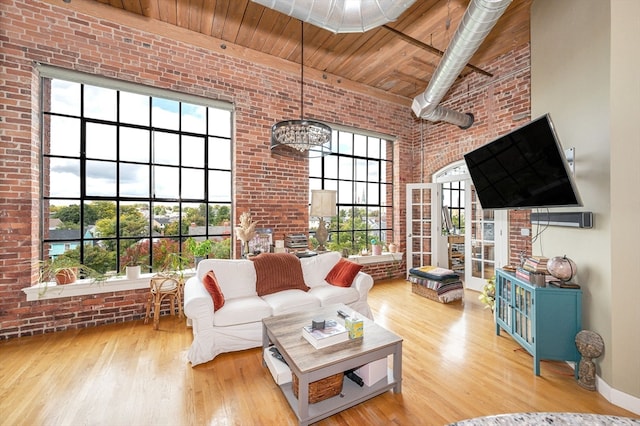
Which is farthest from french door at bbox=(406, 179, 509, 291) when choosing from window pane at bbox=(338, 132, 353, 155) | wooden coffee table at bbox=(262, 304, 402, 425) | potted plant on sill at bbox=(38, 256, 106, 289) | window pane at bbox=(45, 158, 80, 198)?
window pane at bbox=(45, 158, 80, 198)

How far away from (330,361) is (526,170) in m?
2.30

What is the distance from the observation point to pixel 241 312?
2701mm

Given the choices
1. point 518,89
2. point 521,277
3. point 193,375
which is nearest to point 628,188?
point 521,277

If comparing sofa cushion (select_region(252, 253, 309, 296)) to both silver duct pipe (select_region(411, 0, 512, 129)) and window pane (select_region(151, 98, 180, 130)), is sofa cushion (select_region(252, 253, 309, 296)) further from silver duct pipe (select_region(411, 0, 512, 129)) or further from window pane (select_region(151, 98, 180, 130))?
silver duct pipe (select_region(411, 0, 512, 129))

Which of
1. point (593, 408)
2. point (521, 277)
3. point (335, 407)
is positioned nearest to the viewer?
point (335, 407)

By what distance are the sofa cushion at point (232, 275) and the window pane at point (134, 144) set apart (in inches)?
70.0

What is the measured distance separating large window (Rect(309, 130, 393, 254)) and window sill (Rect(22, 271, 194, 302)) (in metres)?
2.69

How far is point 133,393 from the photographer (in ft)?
6.79

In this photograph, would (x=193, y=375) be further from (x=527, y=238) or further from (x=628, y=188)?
(x=527, y=238)

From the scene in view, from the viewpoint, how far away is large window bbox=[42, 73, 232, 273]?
3.27 metres

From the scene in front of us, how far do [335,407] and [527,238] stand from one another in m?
3.79

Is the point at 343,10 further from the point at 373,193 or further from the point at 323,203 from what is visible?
the point at 373,193

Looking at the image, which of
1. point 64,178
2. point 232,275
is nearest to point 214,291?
point 232,275

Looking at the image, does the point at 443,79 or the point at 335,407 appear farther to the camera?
the point at 443,79
